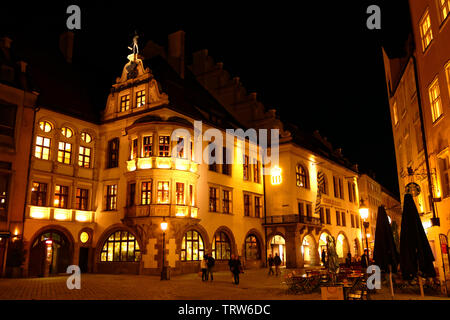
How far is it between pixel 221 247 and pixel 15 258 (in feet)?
50.6

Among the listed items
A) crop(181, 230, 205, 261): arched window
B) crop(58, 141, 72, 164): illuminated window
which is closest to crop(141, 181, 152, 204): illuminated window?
crop(181, 230, 205, 261): arched window

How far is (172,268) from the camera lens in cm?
2717

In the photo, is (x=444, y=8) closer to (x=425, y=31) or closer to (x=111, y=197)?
(x=425, y=31)

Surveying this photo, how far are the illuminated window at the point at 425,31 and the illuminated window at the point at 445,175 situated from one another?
15.7 feet

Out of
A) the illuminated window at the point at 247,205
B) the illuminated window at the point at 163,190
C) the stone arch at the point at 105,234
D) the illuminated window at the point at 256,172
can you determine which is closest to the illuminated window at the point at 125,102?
the illuminated window at the point at 163,190

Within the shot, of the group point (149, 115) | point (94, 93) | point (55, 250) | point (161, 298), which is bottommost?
point (161, 298)

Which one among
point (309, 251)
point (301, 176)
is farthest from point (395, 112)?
point (309, 251)

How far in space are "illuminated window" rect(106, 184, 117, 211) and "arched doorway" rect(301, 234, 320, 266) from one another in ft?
69.0

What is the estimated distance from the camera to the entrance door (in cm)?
2894

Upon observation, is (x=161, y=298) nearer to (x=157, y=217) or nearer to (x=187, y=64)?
(x=157, y=217)

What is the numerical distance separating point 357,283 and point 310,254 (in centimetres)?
2940

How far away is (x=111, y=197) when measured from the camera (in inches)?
1187

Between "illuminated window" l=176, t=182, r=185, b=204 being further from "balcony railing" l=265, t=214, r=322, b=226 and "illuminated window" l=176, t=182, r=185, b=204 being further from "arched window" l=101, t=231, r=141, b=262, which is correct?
"balcony railing" l=265, t=214, r=322, b=226

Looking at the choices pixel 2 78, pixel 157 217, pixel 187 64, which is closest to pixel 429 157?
pixel 157 217
